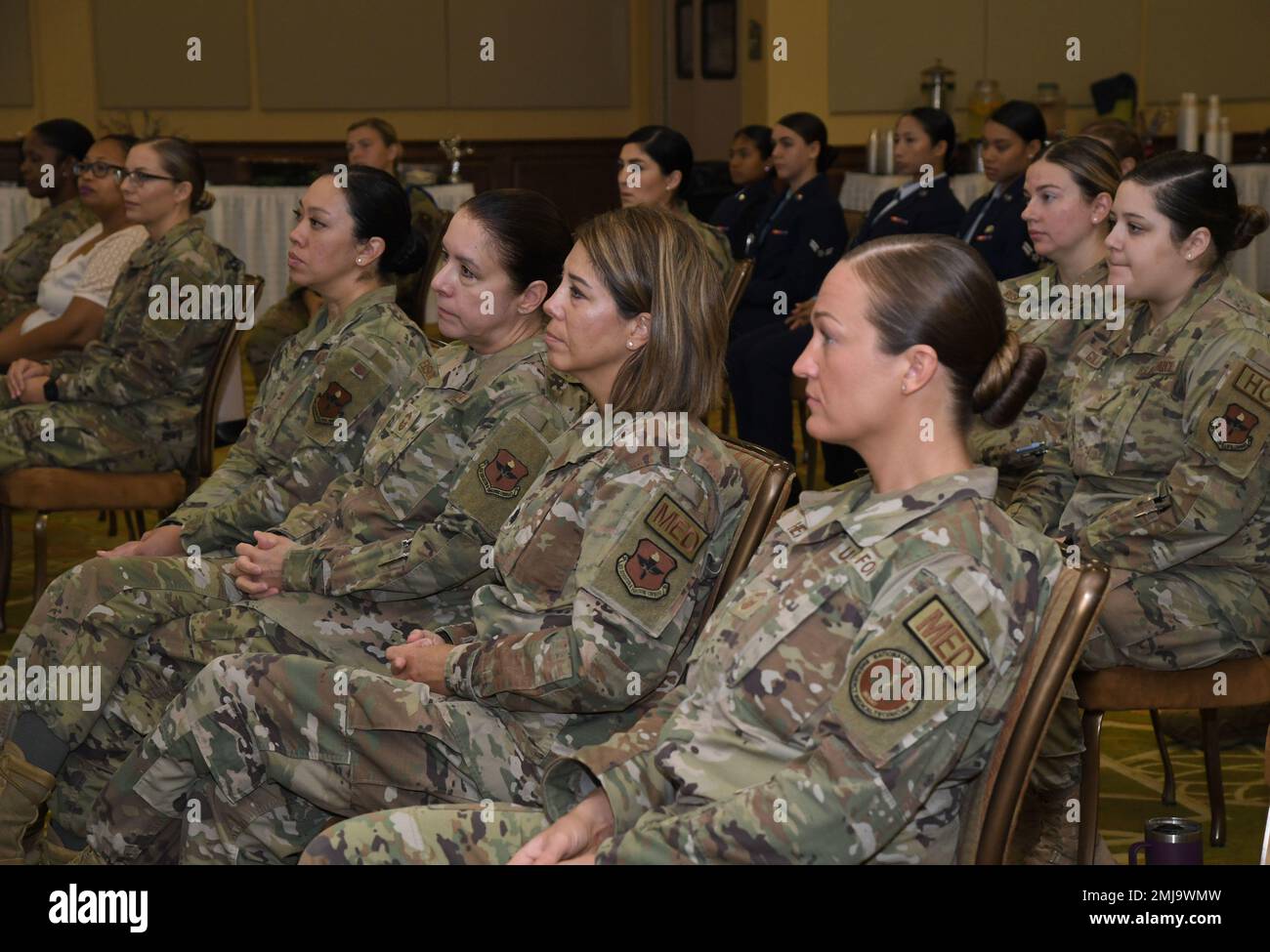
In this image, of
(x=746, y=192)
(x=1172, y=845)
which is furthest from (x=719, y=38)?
(x=1172, y=845)

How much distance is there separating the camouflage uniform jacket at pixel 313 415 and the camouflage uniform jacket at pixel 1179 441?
117 centimetres

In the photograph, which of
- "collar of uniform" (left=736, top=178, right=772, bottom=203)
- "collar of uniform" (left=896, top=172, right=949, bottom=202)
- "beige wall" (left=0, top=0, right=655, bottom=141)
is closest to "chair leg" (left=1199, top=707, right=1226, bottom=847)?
"collar of uniform" (left=896, top=172, right=949, bottom=202)

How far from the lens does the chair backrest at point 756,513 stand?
1.96m

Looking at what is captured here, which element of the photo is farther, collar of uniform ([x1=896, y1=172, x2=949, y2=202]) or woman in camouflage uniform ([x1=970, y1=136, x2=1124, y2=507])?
collar of uniform ([x1=896, y1=172, x2=949, y2=202])

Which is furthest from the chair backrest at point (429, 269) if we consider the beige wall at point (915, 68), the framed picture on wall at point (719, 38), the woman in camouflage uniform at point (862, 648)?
the framed picture on wall at point (719, 38)

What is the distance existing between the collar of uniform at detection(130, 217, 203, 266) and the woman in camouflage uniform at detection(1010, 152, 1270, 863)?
7.47 feet

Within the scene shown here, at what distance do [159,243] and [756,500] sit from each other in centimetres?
254

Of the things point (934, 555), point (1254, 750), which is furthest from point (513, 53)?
point (934, 555)

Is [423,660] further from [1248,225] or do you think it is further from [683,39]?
[683,39]

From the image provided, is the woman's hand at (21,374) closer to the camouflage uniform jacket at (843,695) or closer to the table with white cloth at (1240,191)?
the camouflage uniform jacket at (843,695)

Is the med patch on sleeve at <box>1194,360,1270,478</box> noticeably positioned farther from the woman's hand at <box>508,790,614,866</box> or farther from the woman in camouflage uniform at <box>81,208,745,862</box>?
the woman's hand at <box>508,790,614,866</box>

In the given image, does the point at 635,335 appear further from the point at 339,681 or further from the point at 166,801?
the point at 166,801

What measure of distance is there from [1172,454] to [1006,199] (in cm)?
249

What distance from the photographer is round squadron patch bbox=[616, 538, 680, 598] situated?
6.04ft
